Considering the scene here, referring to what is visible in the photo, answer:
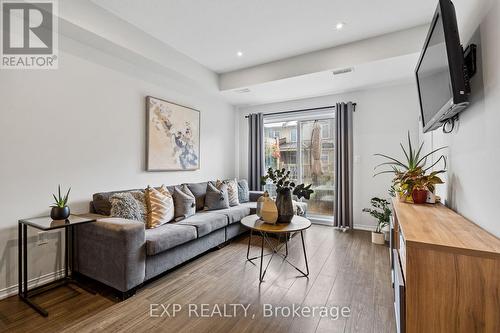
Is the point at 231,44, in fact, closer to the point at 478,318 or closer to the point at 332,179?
the point at 332,179

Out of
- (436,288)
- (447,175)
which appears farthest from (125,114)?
(447,175)

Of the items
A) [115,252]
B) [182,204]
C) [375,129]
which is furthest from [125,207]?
[375,129]

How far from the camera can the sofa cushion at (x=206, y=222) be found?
278cm

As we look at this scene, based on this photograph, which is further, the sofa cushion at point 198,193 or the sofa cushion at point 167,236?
the sofa cushion at point 198,193

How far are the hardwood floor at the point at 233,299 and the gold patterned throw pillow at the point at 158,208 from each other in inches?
22.9

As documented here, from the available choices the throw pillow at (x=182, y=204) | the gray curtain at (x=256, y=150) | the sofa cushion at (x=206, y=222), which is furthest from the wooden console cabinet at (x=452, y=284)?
the gray curtain at (x=256, y=150)

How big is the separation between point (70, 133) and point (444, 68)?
3.24 metres

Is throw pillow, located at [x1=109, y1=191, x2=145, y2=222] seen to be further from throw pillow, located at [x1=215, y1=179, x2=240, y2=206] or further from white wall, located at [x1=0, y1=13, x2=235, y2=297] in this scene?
throw pillow, located at [x1=215, y1=179, x2=240, y2=206]

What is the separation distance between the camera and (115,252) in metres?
2.03

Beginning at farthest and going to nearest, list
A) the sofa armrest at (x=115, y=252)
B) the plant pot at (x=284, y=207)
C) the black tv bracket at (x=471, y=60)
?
the plant pot at (x=284, y=207) < the sofa armrest at (x=115, y=252) < the black tv bracket at (x=471, y=60)

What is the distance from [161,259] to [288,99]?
12.3ft

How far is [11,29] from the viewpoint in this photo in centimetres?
212

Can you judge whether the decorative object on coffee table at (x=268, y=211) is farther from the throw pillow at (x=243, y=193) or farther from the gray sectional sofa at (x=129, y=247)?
the throw pillow at (x=243, y=193)

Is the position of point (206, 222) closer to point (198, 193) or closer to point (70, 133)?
point (198, 193)
